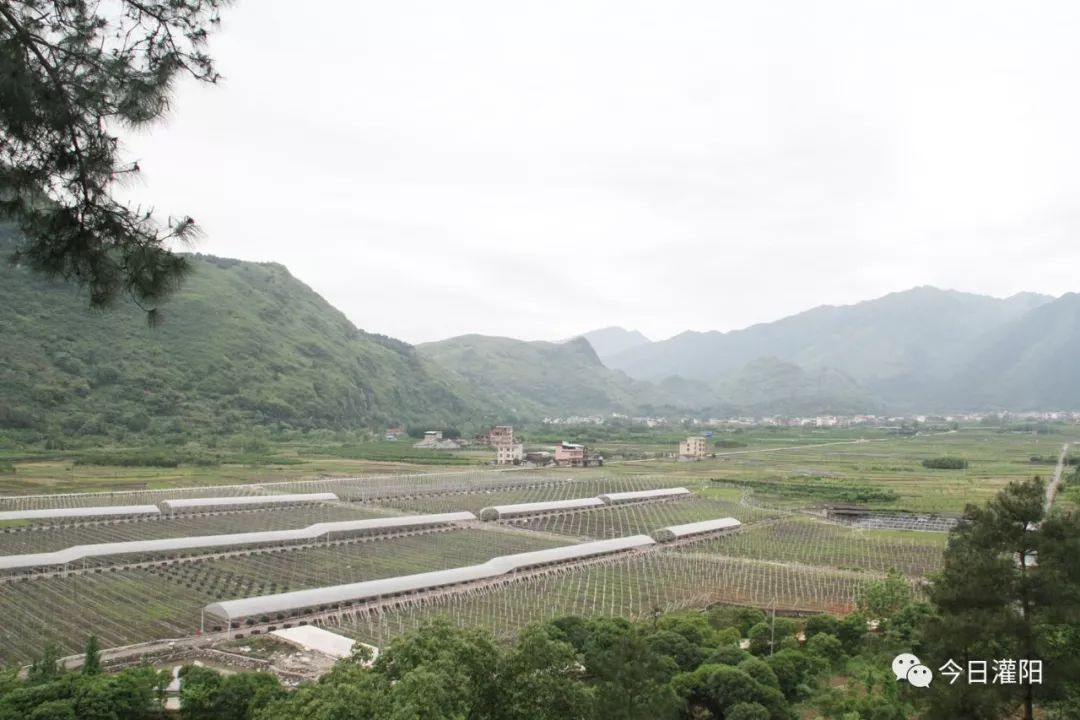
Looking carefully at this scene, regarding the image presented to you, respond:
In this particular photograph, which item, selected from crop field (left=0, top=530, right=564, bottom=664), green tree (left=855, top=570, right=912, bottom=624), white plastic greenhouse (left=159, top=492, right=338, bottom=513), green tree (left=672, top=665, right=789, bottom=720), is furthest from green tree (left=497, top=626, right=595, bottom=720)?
white plastic greenhouse (left=159, top=492, right=338, bottom=513)

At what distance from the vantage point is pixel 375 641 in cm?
1508

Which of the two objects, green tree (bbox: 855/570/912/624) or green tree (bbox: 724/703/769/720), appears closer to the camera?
green tree (bbox: 724/703/769/720)

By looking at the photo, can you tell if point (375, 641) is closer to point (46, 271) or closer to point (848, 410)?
point (46, 271)

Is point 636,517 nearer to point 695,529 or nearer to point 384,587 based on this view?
point 695,529

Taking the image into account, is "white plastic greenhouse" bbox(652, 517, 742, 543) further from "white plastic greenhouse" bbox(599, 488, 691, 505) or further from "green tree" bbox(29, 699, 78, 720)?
"green tree" bbox(29, 699, 78, 720)

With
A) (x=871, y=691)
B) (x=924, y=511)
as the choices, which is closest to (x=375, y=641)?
(x=871, y=691)

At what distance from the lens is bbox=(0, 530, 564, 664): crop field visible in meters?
15.5

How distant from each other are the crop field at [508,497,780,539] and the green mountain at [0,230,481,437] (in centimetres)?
3591

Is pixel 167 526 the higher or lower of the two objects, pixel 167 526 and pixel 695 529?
the higher

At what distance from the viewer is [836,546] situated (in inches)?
1096

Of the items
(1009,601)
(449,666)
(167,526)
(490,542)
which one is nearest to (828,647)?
(1009,601)

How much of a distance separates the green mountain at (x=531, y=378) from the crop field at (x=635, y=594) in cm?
11315

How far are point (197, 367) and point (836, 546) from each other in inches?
2518

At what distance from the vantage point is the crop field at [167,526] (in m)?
23.6
